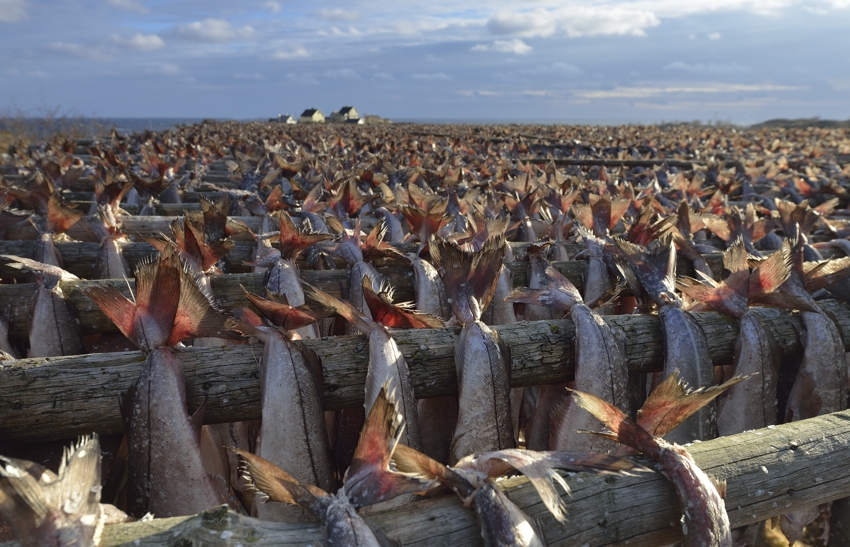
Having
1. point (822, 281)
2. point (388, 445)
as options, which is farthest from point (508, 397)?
point (822, 281)

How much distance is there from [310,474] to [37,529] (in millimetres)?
840

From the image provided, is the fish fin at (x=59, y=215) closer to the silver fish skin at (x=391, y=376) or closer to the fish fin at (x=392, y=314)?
the fish fin at (x=392, y=314)

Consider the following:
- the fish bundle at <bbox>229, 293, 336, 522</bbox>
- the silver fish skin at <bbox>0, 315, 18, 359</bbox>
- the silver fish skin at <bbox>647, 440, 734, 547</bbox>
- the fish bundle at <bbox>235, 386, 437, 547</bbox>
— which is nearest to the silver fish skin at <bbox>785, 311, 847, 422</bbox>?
the silver fish skin at <bbox>647, 440, 734, 547</bbox>

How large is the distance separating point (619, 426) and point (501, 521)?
0.46 meters

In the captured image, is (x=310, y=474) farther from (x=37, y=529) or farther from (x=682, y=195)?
(x=682, y=195)

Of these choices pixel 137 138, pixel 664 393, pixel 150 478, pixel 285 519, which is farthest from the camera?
pixel 137 138

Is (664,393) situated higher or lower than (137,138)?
lower

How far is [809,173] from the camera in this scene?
7.10 meters

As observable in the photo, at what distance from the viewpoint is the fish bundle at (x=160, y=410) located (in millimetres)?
1576

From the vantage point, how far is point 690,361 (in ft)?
6.61

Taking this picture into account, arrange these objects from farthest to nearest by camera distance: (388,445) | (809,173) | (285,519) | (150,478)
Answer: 1. (809,173)
2. (285,519)
3. (150,478)
4. (388,445)

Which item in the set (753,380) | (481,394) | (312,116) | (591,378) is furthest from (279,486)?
(312,116)

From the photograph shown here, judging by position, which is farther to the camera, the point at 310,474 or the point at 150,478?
the point at 310,474

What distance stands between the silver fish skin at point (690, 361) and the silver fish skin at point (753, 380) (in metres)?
0.14
